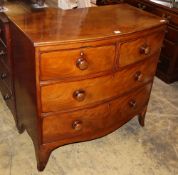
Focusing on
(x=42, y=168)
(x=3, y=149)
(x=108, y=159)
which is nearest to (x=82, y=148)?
(x=108, y=159)

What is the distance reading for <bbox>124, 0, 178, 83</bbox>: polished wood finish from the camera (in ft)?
8.25

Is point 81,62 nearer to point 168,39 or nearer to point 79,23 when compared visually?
point 79,23

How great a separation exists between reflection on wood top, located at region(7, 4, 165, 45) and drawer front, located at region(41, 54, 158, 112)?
24 centimetres

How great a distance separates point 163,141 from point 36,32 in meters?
1.27

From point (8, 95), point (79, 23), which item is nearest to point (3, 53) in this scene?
point (8, 95)

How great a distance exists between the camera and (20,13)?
4.93 feet

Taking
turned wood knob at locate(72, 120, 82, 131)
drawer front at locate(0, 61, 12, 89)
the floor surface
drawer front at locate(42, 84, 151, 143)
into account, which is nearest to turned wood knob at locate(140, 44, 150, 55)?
drawer front at locate(42, 84, 151, 143)

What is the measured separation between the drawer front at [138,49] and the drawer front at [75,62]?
81 millimetres

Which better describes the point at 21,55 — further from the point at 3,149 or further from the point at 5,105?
the point at 5,105

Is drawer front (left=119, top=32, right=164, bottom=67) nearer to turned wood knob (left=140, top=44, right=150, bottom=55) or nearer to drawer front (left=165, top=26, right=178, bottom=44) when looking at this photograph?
turned wood knob (left=140, top=44, right=150, bottom=55)

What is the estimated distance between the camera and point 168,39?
2629 millimetres

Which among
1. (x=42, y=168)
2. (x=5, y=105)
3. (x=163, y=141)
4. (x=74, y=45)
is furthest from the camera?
(x=5, y=105)

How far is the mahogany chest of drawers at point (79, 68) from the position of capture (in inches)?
49.1

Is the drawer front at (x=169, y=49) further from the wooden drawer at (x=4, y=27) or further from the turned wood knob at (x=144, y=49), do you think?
the wooden drawer at (x=4, y=27)
